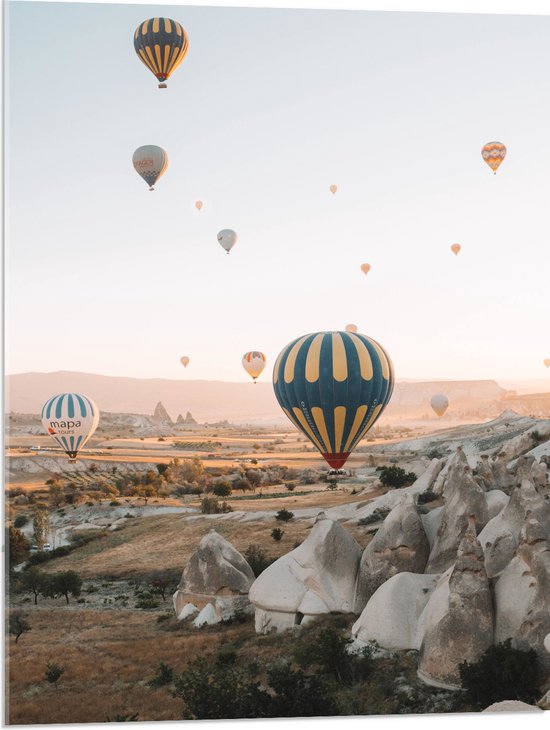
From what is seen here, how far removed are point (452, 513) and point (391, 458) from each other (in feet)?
132

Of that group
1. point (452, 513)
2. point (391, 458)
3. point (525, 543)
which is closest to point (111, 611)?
point (452, 513)

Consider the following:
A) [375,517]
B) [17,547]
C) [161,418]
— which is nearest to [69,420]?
[17,547]

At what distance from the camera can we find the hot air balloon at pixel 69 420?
44500 mm

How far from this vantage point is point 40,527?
37750 millimetres

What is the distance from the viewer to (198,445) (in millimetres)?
83250

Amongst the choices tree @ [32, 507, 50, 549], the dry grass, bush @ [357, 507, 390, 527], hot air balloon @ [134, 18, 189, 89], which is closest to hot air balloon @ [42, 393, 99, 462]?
tree @ [32, 507, 50, 549]

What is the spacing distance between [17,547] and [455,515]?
767 inches

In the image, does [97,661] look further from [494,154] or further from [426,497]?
[494,154]

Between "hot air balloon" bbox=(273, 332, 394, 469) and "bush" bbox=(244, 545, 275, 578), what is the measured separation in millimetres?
A: 6406

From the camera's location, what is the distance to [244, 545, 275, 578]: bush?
2867 cm

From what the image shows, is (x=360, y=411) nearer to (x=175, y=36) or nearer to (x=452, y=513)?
(x=452, y=513)

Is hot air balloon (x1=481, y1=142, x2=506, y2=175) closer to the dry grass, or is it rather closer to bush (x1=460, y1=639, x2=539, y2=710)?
the dry grass

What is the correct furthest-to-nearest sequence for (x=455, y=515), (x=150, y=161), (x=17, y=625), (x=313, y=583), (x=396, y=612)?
(x=150, y=161), (x=17, y=625), (x=313, y=583), (x=455, y=515), (x=396, y=612)

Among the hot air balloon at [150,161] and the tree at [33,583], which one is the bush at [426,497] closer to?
the tree at [33,583]
